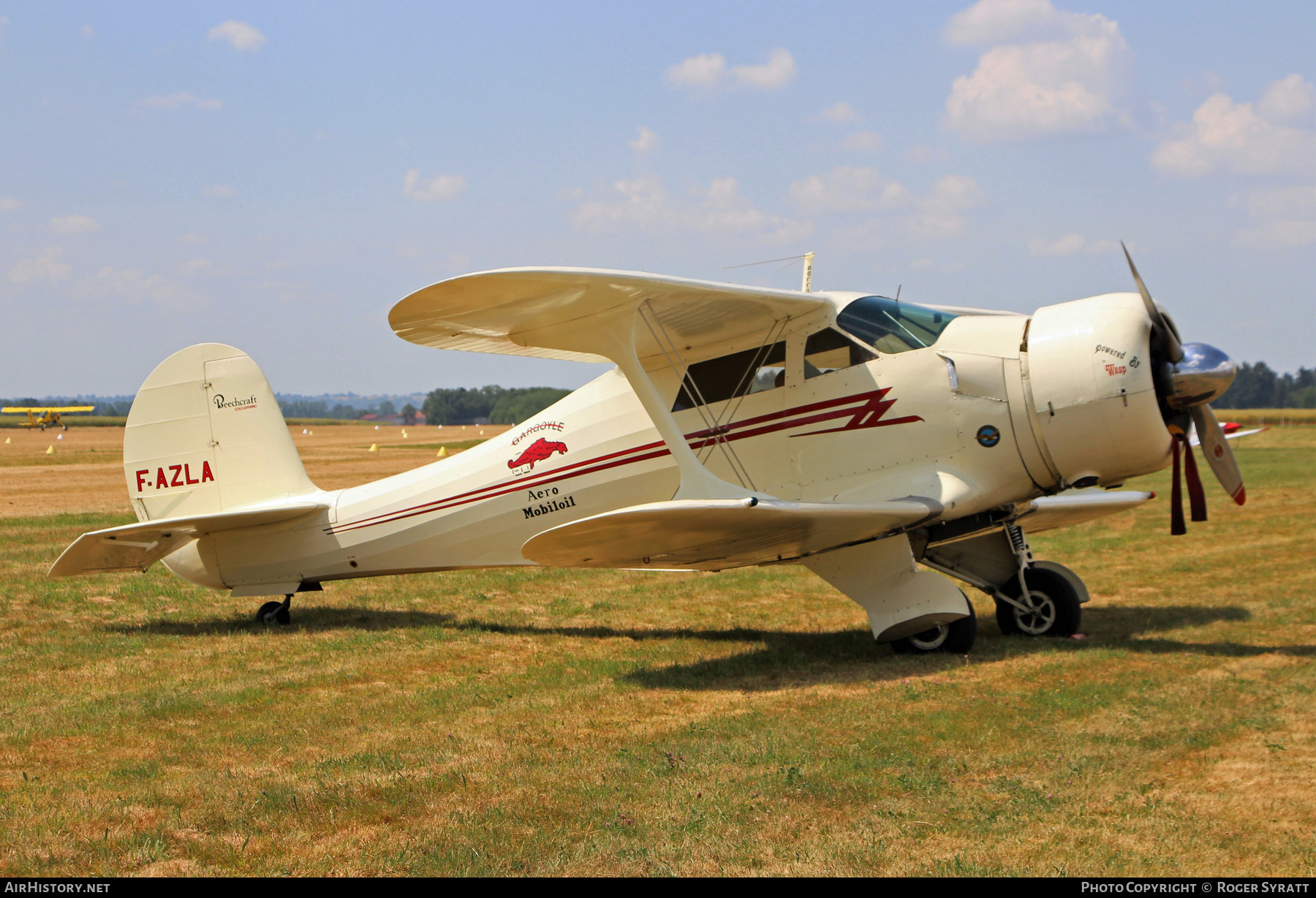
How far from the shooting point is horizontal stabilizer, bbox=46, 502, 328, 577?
8.95 m

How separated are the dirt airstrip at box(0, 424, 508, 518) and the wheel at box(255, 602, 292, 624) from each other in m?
12.8

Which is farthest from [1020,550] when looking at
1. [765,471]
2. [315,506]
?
[315,506]

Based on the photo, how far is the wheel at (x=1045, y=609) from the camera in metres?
8.38

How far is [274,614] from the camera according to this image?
991 cm

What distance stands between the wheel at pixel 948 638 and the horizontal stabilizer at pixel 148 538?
5.77 meters

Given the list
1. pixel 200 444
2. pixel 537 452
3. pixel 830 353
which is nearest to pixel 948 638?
pixel 830 353

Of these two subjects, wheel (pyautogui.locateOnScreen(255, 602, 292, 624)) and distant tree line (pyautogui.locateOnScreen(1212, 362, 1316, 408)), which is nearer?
wheel (pyautogui.locateOnScreen(255, 602, 292, 624))

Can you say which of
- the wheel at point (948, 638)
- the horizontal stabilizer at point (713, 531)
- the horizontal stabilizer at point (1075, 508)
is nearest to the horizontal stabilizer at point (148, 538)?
the horizontal stabilizer at point (713, 531)

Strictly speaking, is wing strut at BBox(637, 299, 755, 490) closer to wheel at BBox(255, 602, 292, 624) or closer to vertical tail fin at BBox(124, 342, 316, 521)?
vertical tail fin at BBox(124, 342, 316, 521)

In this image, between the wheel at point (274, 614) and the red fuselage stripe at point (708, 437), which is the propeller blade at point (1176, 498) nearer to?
the red fuselage stripe at point (708, 437)

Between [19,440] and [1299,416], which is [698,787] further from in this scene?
[1299,416]

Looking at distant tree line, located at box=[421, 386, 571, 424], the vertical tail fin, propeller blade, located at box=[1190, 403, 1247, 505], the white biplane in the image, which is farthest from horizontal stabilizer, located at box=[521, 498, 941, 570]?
distant tree line, located at box=[421, 386, 571, 424]

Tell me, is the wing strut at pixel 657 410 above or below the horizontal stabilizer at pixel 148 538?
above

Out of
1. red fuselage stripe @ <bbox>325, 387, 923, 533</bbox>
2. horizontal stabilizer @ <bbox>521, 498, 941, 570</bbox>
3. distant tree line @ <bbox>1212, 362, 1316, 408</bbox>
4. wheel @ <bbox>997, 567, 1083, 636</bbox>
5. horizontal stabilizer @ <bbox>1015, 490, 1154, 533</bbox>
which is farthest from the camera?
distant tree line @ <bbox>1212, 362, 1316, 408</bbox>
